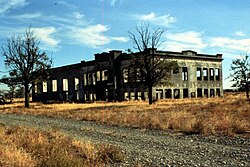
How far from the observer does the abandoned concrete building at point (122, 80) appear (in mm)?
60438

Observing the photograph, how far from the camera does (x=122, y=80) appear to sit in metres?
60.8

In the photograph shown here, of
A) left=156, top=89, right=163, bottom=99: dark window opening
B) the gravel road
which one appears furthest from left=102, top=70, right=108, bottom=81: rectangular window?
the gravel road

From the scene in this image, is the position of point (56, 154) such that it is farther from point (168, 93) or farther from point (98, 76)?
point (98, 76)

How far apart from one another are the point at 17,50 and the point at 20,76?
11.5ft

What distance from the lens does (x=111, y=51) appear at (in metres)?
61.8

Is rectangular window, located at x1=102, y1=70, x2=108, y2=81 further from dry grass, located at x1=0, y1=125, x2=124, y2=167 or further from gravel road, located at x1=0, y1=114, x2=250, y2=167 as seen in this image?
dry grass, located at x1=0, y1=125, x2=124, y2=167

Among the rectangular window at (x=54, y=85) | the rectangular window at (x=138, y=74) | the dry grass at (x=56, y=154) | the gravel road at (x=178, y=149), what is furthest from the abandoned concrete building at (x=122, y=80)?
the dry grass at (x=56, y=154)

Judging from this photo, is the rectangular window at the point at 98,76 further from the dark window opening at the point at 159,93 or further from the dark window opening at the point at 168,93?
the dark window opening at the point at 168,93

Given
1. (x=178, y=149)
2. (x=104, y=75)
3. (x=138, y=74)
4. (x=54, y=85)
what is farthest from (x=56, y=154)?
(x=54, y=85)

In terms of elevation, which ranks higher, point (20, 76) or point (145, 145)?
point (20, 76)

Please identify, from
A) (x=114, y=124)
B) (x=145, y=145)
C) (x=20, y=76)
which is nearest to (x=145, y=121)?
(x=114, y=124)

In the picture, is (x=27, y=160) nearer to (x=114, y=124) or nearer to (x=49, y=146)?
(x=49, y=146)

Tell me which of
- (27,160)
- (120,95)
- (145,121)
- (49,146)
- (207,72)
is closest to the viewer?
(27,160)

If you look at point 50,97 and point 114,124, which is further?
point 50,97
